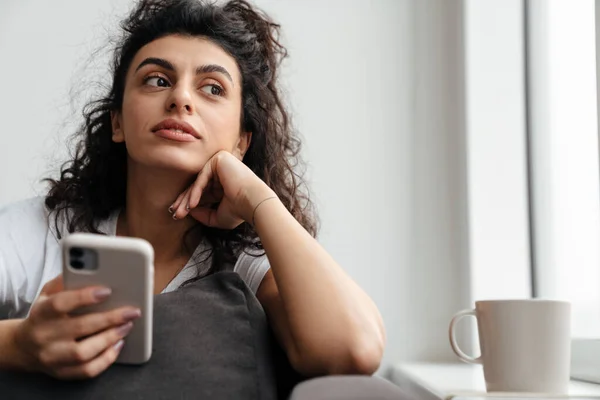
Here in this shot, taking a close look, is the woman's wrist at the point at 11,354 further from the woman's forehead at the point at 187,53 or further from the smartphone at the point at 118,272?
the woman's forehead at the point at 187,53

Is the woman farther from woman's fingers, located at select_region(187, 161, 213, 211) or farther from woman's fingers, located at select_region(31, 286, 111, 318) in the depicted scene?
woman's fingers, located at select_region(31, 286, 111, 318)

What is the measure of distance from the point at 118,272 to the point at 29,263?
1.84 ft

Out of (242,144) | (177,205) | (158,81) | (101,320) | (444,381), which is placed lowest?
(444,381)

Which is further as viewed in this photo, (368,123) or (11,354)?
(368,123)

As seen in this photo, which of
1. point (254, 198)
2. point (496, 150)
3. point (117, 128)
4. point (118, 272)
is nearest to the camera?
point (118, 272)

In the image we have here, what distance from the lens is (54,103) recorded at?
5.73 feet

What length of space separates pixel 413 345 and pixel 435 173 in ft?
1.40

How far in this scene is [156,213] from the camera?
1326 millimetres

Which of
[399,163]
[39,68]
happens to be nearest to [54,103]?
[39,68]

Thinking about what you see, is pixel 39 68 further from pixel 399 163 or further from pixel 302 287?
pixel 302 287

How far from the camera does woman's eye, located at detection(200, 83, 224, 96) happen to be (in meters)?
1.29

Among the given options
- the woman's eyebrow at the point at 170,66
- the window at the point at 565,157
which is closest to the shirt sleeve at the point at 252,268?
the woman's eyebrow at the point at 170,66

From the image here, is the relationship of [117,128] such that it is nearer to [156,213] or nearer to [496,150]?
[156,213]

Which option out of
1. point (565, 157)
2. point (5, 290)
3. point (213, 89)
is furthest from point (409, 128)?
point (5, 290)
